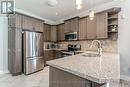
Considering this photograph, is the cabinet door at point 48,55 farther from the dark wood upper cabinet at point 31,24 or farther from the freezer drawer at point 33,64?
the dark wood upper cabinet at point 31,24

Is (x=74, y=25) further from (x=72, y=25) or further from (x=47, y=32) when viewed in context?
(x=47, y=32)

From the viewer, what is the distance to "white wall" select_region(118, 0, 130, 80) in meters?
3.72

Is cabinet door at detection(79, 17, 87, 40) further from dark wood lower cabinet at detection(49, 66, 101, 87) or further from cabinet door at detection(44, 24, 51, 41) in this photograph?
dark wood lower cabinet at detection(49, 66, 101, 87)

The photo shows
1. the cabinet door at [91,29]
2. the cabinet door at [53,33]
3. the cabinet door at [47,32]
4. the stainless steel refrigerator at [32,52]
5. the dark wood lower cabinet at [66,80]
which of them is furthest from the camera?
the cabinet door at [53,33]

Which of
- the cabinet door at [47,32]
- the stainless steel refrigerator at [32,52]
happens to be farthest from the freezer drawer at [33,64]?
the cabinet door at [47,32]

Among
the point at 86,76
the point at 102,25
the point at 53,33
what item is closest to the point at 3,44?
the point at 53,33

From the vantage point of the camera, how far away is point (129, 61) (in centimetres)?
366

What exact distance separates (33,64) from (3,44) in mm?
1490

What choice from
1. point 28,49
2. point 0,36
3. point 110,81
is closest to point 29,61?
point 28,49

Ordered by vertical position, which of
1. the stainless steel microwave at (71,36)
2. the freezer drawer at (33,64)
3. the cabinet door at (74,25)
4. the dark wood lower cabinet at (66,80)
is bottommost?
the freezer drawer at (33,64)

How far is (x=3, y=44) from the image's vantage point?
197 inches

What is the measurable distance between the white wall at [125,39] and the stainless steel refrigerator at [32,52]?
10.3ft

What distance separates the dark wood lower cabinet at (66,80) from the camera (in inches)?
50.5

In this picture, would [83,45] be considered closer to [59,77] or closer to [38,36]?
[38,36]
